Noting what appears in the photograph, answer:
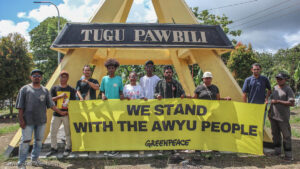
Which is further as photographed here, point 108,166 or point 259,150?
point 259,150

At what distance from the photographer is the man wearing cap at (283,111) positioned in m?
4.46

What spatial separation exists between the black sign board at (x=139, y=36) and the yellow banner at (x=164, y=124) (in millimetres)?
1476

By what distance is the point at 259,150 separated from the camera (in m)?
4.44

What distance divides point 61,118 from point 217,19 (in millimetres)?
23771

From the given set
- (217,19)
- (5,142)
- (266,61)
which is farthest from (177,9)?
(266,61)

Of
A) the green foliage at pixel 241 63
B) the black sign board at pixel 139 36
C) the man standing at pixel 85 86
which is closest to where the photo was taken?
the man standing at pixel 85 86

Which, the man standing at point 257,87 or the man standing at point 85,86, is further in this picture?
the man standing at point 257,87

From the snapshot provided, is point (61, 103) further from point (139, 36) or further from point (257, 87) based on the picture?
point (257, 87)

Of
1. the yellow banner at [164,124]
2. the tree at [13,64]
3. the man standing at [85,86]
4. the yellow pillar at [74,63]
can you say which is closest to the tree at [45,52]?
the tree at [13,64]

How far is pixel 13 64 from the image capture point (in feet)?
38.5

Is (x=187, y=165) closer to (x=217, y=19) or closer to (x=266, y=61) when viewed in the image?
(x=217, y=19)

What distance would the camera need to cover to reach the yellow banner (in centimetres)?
453

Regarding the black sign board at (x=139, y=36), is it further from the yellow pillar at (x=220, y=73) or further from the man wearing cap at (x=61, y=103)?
the man wearing cap at (x=61, y=103)

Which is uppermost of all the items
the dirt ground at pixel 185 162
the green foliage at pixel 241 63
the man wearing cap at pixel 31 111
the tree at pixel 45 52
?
the tree at pixel 45 52
